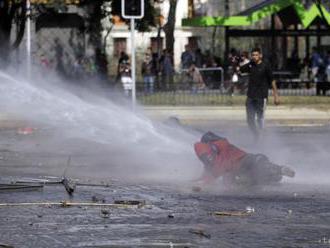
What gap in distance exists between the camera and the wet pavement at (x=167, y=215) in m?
8.80

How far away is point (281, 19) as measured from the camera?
130 feet

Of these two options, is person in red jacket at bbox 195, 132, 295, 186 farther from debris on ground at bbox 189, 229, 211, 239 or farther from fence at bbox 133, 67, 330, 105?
fence at bbox 133, 67, 330, 105

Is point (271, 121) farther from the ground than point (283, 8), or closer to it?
closer to it

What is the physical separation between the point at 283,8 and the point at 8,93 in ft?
59.5

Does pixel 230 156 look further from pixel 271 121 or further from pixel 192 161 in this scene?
pixel 271 121

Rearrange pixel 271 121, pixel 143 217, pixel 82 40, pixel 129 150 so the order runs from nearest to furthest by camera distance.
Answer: pixel 143 217 < pixel 129 150 < pixel 271 121 < pixel 82 40

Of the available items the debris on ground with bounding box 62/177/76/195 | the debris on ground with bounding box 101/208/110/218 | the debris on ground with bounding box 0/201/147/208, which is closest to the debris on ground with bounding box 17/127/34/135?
the debris on ground with bounding box 62/177/76/195

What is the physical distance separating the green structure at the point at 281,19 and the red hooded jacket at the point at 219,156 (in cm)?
2469

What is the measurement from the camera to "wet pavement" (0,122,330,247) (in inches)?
347

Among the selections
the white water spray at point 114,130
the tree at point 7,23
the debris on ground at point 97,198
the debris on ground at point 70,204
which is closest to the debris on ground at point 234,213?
the debris on ground at point 70,204

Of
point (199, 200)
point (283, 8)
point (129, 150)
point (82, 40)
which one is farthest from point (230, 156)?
point (82, 40)

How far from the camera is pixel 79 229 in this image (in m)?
9.31

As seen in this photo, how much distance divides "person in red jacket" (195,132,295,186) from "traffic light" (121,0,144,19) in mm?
11997

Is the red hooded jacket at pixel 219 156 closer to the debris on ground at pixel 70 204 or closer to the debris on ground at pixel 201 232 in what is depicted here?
the debris on ground at pixel 70 204
